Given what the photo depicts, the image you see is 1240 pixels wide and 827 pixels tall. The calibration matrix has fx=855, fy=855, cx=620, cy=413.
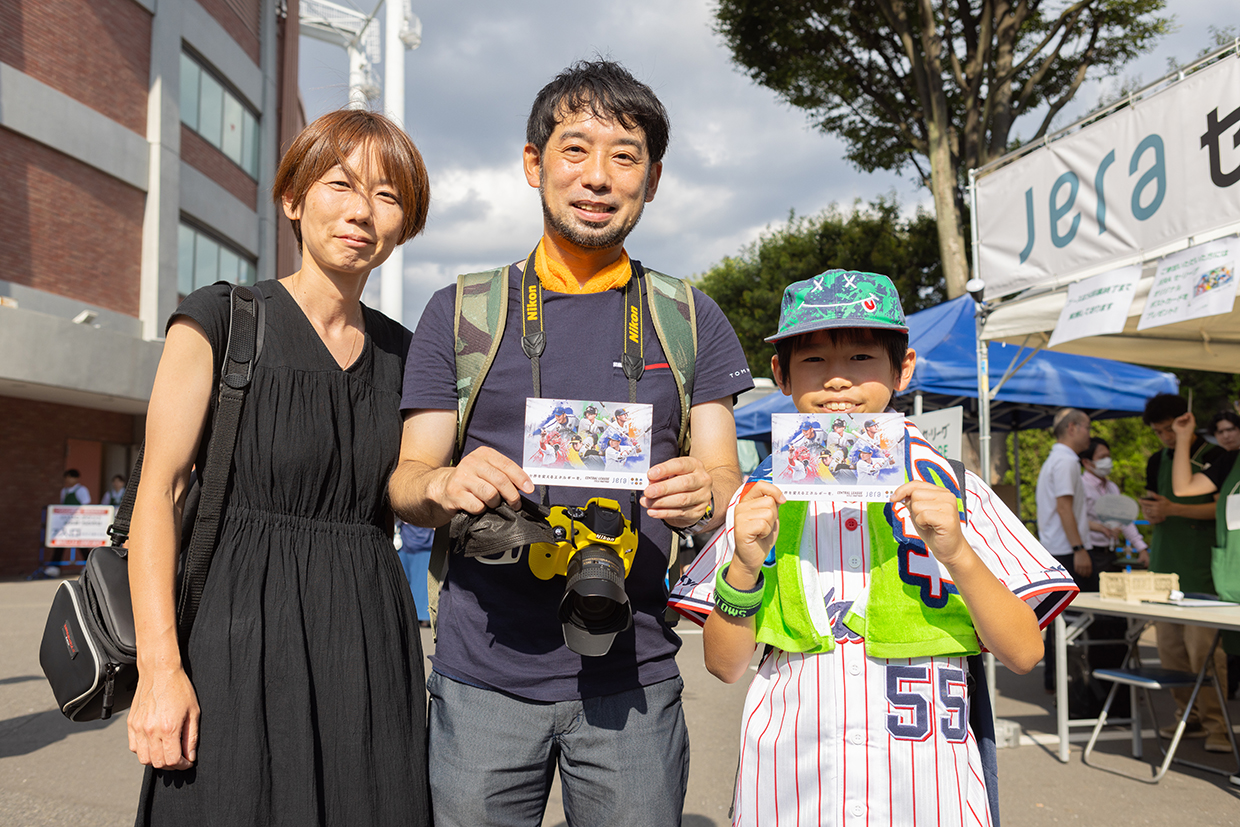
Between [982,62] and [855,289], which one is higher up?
[982,62]

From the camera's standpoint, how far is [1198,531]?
6.20m

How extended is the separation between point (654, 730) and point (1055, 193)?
5.23m

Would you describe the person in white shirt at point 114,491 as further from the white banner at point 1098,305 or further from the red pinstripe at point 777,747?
the red pinstripe at point 777,747

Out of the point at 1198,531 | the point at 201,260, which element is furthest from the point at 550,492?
the point at 201,260

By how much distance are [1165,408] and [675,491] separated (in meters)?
5.91

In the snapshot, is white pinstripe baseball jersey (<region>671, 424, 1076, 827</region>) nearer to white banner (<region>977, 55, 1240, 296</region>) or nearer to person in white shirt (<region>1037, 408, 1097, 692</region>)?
white banner (<region>977, 55, 1240, 296</region>)

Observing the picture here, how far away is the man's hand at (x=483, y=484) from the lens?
5.18 ft

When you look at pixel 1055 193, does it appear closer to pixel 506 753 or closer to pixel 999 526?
pixel 999 526

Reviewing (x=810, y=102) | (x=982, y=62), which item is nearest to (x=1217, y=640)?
(x=982, y=62)

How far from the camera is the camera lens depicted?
5.01 ft

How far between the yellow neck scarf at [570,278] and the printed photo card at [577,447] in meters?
0.46

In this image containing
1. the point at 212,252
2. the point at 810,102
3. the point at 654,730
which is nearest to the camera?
the point at 654,730

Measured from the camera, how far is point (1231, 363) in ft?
20.5

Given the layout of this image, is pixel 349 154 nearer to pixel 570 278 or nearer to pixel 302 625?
pixel 570 278
